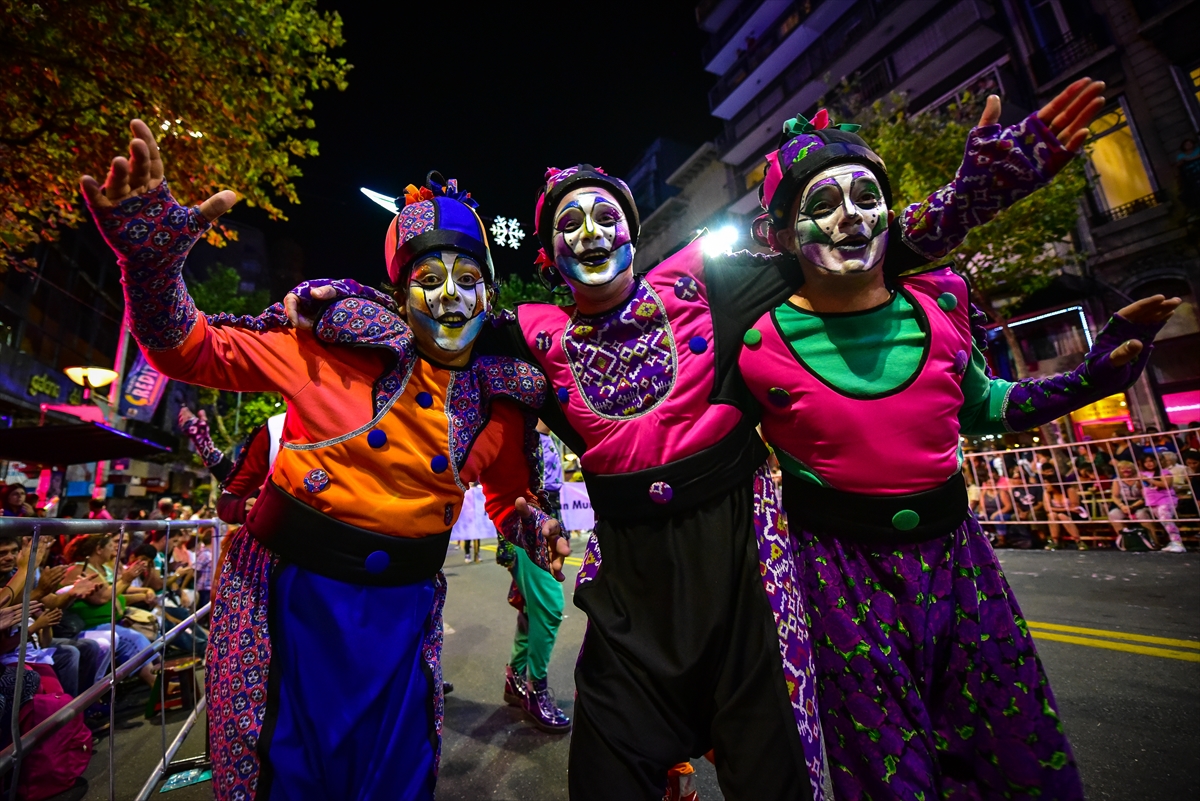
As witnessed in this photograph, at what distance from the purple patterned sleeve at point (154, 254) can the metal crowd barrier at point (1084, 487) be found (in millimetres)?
9690

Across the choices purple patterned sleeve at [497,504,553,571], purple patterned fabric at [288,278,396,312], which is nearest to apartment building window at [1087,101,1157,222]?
purple patterned sleeve at [497,504,553,571]

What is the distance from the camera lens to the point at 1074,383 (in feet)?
5.60

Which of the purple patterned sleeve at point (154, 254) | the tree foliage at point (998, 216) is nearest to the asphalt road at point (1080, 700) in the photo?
the purple patterned sleeve at point (154, 254)

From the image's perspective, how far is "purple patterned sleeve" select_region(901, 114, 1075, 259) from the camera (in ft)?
5.33

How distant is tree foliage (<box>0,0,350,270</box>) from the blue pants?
6.56 m

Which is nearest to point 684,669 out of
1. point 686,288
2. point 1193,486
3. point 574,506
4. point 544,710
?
point 686,288

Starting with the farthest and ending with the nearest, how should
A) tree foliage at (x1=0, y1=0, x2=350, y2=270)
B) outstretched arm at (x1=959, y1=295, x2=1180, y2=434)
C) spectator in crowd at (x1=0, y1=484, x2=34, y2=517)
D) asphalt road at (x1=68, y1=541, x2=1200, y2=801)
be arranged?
spectator in crowd at (x1=0, y1=484, x2=34, y2=517) < tree foliage at (x1=0, y1=0, x2=350, y2=270) < asphalt road at (x1=68, y1=541, x2=1200, y2=801) < outstretched arm at (x1=959, y1=295, x2=1180, y2=434)

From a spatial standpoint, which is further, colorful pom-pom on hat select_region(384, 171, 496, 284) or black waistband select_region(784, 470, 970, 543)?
colorful pom-pom on hat select_region(384, 171, 496, 284)

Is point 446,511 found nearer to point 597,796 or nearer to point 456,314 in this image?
point 456,314

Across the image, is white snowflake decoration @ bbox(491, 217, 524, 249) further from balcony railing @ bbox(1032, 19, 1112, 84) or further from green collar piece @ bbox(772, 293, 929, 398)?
balcony railing @ bbox(1032, 19, 1112, 84)

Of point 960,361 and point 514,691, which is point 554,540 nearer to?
point 960,361

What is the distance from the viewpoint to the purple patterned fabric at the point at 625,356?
1.84 meters

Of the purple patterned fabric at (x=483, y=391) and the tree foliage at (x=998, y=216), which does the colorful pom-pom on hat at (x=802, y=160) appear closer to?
the purple patterned fabric at (x=483, y=391)

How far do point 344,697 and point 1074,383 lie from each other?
2.37m
